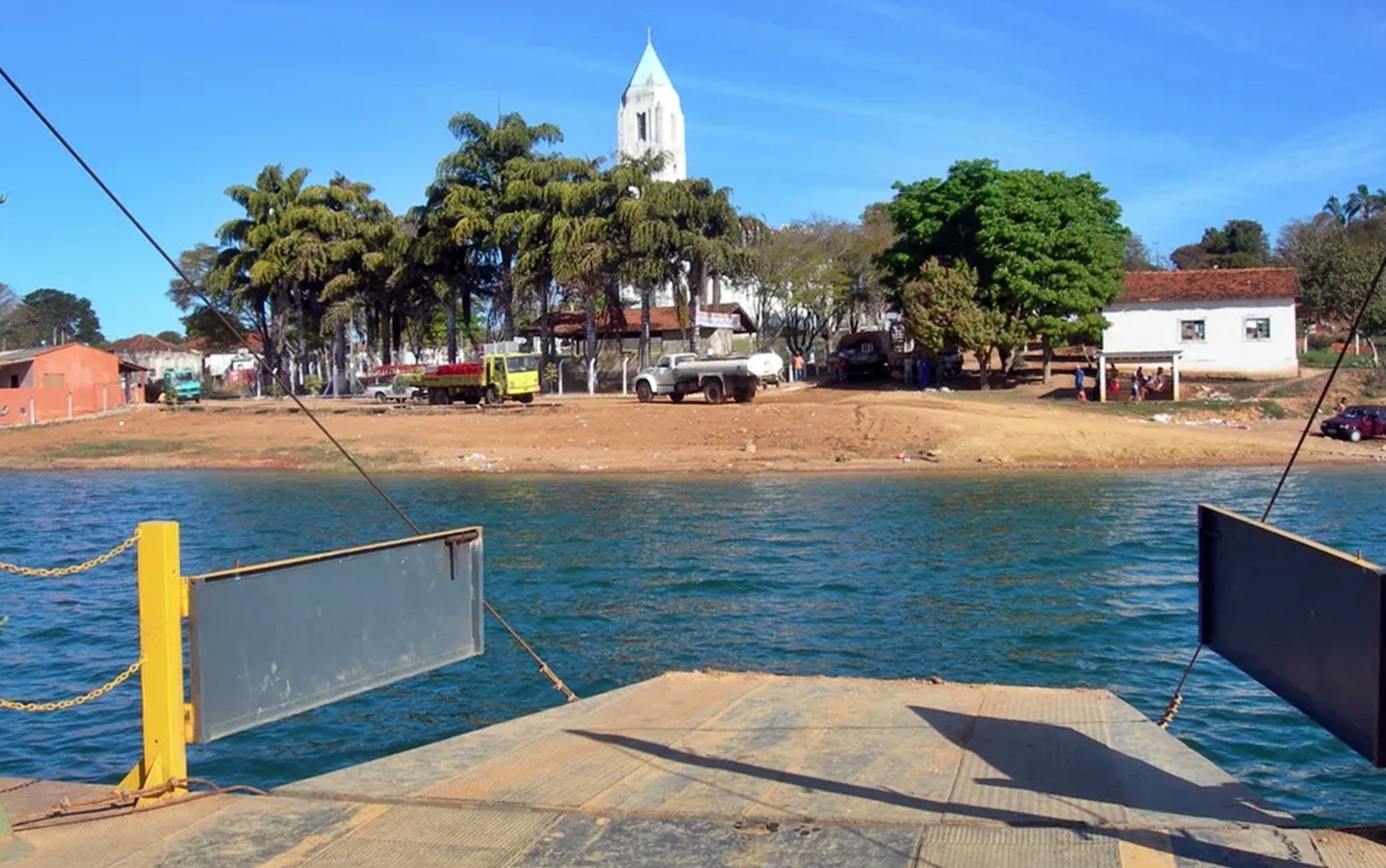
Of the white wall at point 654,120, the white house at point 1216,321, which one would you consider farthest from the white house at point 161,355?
the white house at point 1216,321

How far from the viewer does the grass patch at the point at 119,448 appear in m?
42.5

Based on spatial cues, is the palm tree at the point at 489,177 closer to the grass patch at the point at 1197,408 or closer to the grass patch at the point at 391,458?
the grass patch at the point at 391,458

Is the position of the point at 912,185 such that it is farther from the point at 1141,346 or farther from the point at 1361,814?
the point at 1361,814

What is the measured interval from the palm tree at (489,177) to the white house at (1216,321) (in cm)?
2561

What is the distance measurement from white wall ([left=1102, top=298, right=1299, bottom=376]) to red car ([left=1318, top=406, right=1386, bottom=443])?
37.8ft

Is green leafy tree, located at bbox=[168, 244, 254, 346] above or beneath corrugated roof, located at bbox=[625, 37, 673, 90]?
beneath

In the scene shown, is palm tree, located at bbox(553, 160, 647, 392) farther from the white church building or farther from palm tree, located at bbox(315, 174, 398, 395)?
the white church building

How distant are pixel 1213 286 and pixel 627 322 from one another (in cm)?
2682

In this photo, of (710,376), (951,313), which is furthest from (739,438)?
(951,313)

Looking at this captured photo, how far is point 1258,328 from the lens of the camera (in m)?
50.1

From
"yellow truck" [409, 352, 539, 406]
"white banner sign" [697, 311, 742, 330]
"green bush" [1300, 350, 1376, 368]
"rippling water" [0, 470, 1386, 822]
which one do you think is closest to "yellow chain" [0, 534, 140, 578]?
"rippling water" [0, 470, 1386, 822]

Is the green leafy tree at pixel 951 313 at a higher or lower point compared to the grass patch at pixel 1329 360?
higher

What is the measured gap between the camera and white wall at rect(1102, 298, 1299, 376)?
1962 inches

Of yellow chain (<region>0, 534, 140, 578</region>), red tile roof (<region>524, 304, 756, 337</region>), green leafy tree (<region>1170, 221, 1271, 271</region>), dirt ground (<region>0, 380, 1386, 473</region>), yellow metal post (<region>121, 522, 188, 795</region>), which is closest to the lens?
yellow metal post (<region>121, 522, 188, 795</region>)
